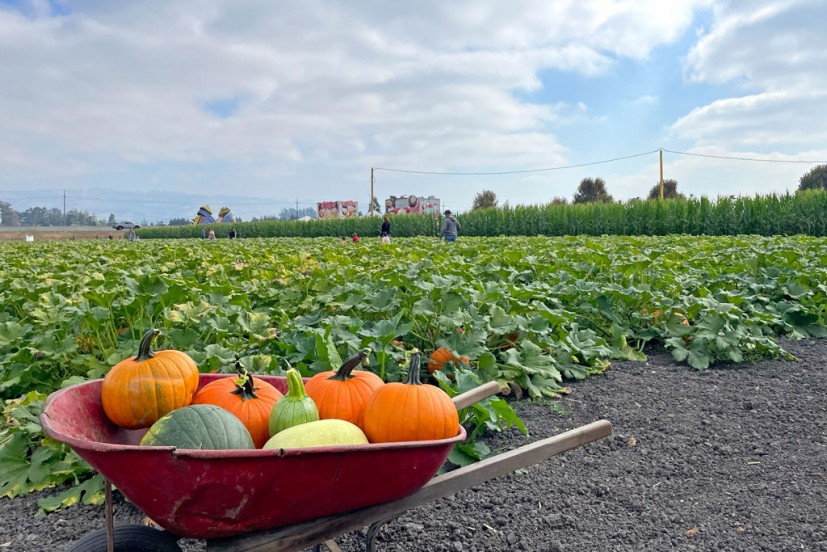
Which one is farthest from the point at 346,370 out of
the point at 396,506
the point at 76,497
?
the point at 76,497

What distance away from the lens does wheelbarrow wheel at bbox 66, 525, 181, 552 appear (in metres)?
1.62

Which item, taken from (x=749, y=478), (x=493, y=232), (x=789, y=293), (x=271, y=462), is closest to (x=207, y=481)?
(x=271, y=462)

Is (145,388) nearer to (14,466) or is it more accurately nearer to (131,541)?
(131,541)

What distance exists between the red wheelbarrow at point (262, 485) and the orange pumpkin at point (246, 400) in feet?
1.24

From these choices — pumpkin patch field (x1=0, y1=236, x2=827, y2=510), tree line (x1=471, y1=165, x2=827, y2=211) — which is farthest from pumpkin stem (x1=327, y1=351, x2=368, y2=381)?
tree line (x1=471, y1=165, x2=827, y2=211)

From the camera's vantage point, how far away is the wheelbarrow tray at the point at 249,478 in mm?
1463

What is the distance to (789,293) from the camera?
604 centimetres

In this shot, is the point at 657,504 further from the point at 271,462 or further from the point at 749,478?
the point at 271,462

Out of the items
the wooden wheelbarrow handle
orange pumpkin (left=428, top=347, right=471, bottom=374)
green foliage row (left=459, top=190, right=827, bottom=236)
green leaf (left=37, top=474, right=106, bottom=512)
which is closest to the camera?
the wooden wheelbarrow handle

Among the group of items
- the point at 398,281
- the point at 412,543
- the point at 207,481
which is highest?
the point at 398,281

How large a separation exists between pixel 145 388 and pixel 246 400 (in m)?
0.32

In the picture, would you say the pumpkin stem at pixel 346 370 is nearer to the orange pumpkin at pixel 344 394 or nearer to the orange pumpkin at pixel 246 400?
the orange pumpkin at pixel 344 394

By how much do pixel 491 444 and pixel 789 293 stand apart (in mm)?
4520

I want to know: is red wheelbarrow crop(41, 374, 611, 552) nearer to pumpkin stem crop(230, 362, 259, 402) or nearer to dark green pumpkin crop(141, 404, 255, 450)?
dark green pumpkin crop(141, 404, 255, 450)
